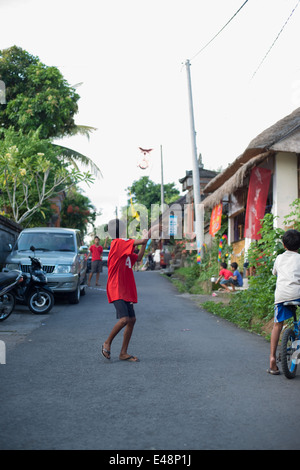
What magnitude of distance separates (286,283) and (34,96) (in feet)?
71.1

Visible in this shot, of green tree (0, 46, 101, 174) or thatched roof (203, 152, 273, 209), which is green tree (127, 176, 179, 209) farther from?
thatched roof (203, 152, 273, 209)

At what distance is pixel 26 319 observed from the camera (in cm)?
1064

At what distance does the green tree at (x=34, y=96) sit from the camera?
24328 millimetres

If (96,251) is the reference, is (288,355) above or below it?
below

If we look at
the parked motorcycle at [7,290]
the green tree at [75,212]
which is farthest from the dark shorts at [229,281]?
the green tree at [75,212]

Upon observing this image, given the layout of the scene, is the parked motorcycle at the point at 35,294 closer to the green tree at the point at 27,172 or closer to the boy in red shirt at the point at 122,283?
the boy in red shirt at the point at 122,283

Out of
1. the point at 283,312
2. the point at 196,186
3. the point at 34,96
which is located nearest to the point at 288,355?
the point at 283,312

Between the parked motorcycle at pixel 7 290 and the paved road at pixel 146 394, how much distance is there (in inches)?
41.7

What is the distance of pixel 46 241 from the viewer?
14359mm

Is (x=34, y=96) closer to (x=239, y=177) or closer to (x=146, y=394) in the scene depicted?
(x=239, y=177)

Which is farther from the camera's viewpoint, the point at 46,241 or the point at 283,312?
the point at 46,241

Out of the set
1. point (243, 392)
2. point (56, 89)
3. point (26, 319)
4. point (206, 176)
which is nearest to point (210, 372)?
point (243, 392)
